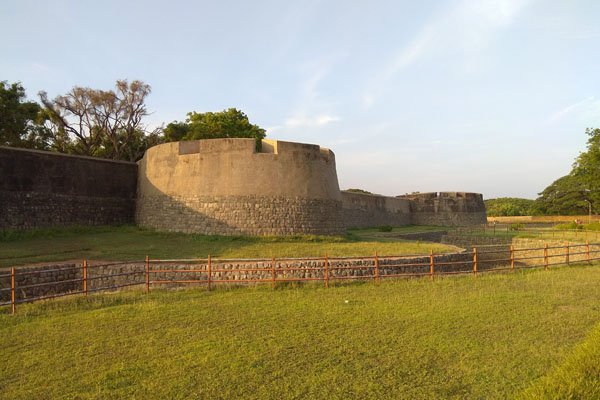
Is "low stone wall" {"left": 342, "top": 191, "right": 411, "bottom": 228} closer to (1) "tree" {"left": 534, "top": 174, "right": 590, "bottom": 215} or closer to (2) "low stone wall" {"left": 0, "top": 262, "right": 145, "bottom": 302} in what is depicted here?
(2) "low stone wall" {"left": 0, "top": 262, "right": 145, "bottom": 302}

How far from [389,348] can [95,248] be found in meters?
13.3

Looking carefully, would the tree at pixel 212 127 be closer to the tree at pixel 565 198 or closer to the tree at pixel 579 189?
the tree at pixel 579 189

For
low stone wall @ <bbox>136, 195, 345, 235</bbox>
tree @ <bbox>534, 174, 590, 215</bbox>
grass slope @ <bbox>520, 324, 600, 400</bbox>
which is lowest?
grass slope @ <bbox>520, 324, 600, 400</bbox>

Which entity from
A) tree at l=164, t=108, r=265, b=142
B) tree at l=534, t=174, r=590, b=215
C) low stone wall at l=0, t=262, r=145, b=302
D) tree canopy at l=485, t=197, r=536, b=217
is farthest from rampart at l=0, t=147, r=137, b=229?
tree canopy at l=485, t=197, r=536, b=217

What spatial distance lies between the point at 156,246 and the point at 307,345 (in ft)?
38.7

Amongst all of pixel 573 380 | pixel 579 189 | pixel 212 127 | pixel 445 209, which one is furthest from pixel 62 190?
pixel 579 189

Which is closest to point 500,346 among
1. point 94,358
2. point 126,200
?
point 94,358

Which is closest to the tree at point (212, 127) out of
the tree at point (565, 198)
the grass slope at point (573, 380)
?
the grass slope at point (573, 380)

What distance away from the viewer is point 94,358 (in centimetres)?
525

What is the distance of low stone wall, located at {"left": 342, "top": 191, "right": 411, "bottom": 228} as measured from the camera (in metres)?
31.0

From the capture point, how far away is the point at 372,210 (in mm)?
34219

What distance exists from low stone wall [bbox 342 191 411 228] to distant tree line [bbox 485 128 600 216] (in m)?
16.0

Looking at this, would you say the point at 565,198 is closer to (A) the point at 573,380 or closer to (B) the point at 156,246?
(B) the point at 156,246

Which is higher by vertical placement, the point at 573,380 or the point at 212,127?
the point at 212,127
